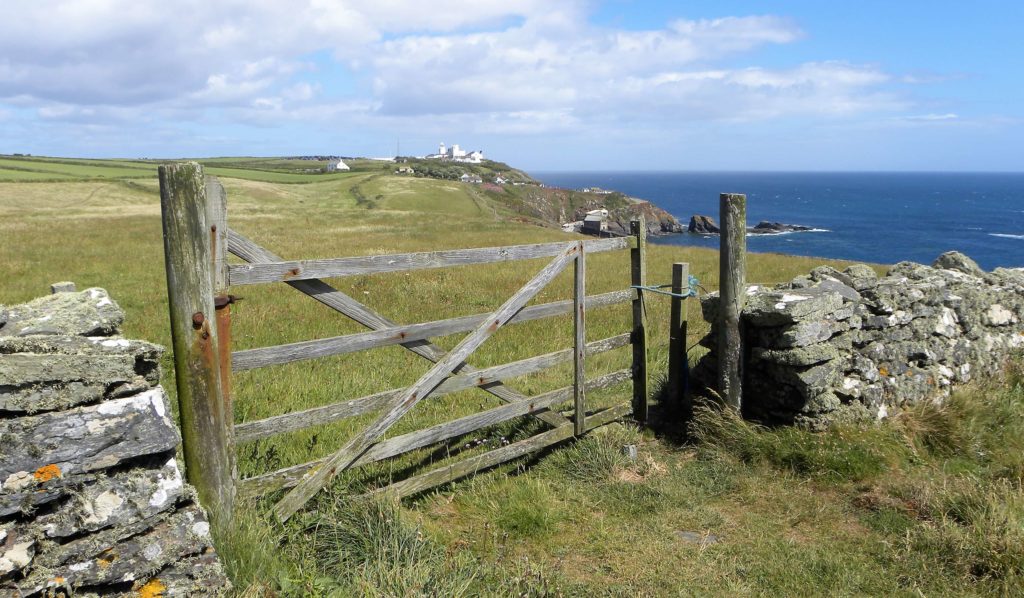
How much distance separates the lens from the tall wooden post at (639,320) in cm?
670

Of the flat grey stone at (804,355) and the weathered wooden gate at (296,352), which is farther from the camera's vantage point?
the flat grey stone at (804,355)

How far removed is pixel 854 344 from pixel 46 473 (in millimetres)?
6671

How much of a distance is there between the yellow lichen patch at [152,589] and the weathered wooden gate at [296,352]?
0.85 metres

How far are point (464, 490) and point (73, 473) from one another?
3.13m

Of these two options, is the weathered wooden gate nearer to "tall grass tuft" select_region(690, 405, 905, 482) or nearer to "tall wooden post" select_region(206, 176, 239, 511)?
"tall wooden post" select_region(206, 176, 239, 511)

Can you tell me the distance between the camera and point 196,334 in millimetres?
3906

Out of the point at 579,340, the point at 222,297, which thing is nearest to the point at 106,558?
the point at 222,297

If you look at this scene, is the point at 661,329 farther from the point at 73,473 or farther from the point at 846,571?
the point at 73,473

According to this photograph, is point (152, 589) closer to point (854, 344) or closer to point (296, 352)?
point (296, 352)

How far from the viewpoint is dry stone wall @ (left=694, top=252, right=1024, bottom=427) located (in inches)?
253

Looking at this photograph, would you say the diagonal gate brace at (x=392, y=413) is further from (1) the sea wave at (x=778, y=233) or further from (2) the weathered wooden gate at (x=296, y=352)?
(1) the sea wave at (x=778, y=233)

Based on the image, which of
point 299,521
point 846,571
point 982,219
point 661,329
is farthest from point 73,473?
point 982,219

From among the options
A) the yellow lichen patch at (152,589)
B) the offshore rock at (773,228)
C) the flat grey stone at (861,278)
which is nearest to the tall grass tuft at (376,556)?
the yellow lichen patch at (152,589)

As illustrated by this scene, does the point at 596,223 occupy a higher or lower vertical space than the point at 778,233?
higher
